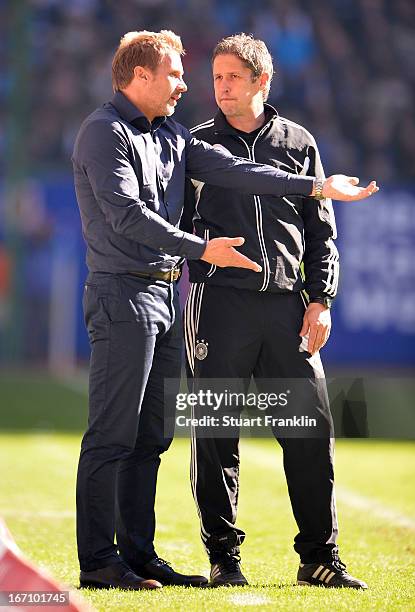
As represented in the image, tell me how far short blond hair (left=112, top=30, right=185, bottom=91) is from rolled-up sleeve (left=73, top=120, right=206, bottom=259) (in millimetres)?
259

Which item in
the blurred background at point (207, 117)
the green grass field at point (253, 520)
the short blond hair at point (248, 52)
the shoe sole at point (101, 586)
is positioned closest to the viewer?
the green grass field at point (253, 520)

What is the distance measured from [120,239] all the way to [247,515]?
2.46m

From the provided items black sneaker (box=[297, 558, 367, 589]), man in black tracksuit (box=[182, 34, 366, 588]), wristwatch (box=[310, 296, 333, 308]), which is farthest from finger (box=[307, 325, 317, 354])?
black sneaker (box=[297, 558, 367, 589])

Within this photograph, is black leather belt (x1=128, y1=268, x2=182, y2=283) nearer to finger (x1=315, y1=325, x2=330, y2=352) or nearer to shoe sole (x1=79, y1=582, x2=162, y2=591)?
finger (x1=315, y1=325, x2=330, y2=352)

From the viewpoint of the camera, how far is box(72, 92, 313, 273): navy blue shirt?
14.8ft

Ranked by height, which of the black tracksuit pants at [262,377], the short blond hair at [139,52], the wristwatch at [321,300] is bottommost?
the black tracksuit pants at [262,377]

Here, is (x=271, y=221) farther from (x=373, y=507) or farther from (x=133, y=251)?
(x=373, y=507)

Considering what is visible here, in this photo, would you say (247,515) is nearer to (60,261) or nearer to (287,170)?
(287,170)

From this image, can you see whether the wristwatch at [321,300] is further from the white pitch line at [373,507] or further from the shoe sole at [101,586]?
the white pitch line at [373,507]

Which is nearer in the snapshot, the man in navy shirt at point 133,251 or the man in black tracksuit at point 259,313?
the man in navy shirt at point 133,251

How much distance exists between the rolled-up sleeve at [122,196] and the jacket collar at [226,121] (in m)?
0.54

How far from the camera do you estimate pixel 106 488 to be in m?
4.64

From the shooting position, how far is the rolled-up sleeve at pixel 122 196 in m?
4.48

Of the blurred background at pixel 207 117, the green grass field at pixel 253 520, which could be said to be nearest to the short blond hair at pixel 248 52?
the green grass field at pixel 253 520
